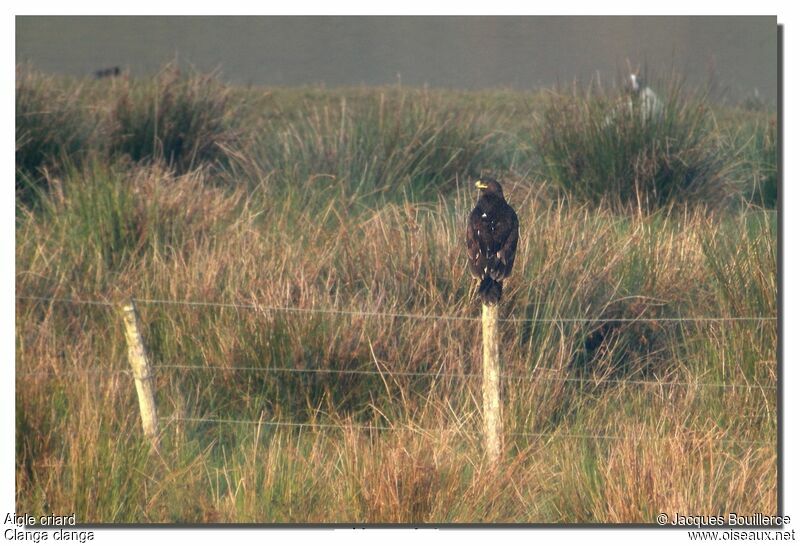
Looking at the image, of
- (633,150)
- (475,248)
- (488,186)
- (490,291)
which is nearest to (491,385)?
(490,291)

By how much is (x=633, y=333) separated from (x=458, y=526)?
1762 mm

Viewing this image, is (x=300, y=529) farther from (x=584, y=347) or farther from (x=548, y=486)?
(x=584, y=347)

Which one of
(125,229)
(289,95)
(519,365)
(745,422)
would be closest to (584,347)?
(519,365)

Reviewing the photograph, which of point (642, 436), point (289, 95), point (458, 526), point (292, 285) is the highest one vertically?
point (289, 95)

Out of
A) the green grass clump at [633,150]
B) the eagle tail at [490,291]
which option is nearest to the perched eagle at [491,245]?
the eagle tail at [490,291]

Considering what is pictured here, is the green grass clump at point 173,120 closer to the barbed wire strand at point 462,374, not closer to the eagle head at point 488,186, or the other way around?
the barbed wire strand at point 462,374

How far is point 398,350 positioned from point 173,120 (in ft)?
15.1

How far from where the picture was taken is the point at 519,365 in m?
4.34

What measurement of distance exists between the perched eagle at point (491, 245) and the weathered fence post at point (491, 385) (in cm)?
6

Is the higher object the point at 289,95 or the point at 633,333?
the point at 289,95

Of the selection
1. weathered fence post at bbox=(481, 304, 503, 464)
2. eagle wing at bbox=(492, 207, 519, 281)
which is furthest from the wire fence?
eagle wing at bbox=(492, 207, 519, 281)

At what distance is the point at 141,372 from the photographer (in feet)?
11.9

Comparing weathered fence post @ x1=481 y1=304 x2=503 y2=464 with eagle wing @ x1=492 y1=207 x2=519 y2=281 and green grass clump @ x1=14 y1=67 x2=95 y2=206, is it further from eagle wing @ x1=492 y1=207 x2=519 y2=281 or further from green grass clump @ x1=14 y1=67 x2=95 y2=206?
green grass clump @ x1=14 y1=67 x2=95 y2=206

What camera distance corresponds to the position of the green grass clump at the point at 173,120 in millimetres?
8297
